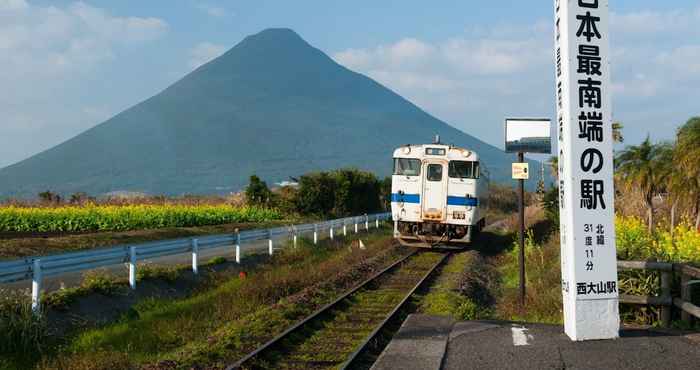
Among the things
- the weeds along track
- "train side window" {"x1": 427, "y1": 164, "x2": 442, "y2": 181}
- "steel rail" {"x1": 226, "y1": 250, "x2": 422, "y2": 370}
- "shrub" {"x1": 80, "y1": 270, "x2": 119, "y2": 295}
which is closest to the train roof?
"train side window" {"x1": 427, "y1": 164, "x2": 442, "y2": 181}

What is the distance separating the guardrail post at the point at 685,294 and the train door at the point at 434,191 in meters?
13.8

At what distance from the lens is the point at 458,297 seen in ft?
45.9

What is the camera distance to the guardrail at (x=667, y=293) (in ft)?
30.3

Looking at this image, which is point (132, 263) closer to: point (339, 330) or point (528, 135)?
point (339, 330)

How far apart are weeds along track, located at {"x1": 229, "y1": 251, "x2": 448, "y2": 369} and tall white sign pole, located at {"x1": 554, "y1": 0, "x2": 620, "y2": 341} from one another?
2890mm

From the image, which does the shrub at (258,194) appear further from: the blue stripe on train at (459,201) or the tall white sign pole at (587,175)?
the tall white sign pole at (587,175)

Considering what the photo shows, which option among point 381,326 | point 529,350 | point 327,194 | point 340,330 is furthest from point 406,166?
point 327,194

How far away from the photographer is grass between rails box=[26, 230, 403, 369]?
350 inches

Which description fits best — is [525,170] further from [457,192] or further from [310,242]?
[310,242]

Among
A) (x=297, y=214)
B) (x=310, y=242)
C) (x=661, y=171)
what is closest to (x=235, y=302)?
(x=310, y=242)

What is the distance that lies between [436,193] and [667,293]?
13778 millimetres

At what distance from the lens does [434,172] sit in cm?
2347

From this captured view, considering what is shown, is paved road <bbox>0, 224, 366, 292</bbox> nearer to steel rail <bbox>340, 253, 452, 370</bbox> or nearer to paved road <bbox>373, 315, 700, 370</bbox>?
steel rail <bbox>340, 253, 452, 370</bbox>

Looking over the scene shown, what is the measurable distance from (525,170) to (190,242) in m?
8.00
